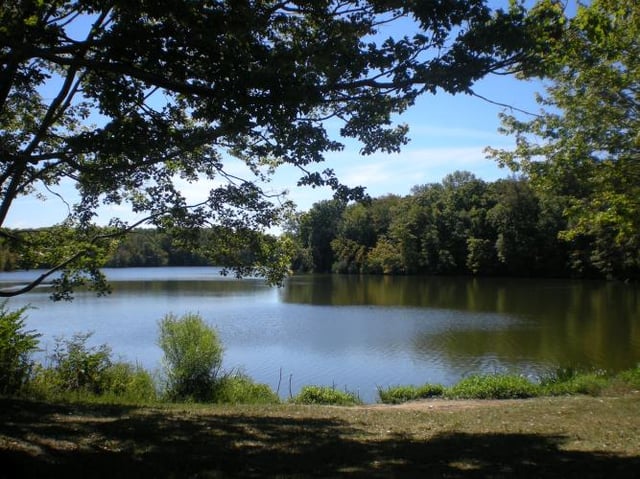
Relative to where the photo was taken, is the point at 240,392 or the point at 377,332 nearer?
the point at 240,392

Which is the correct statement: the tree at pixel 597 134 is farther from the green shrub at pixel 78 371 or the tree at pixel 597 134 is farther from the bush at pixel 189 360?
the green shrub at pixel 78 371

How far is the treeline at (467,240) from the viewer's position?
2643 inches

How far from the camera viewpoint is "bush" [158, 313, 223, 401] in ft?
41.7

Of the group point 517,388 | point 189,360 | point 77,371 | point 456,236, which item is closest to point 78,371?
point 77,371

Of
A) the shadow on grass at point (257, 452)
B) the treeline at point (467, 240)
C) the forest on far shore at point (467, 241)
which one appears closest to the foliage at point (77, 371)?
the shadow on grass at point (257, 452)

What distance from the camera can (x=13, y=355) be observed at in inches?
419

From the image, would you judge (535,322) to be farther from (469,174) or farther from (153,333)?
(469,174)

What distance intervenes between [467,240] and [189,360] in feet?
219

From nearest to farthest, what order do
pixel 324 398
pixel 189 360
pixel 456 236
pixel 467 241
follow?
pixel 324 398 < pixel 189 360 < pixel 467 241 < pixel 456 236

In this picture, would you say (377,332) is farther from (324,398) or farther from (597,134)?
(597,134)

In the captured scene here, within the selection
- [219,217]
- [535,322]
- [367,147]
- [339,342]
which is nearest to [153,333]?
[339,342]

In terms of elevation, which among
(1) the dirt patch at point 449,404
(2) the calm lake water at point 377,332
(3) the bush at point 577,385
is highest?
(3) the bush at point 577,385

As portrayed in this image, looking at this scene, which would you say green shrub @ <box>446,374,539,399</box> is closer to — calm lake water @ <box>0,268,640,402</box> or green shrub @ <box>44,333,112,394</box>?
calm lake water @ <box>0,268,640,402</box>

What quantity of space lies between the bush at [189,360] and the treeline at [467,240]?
5106 centimetres
